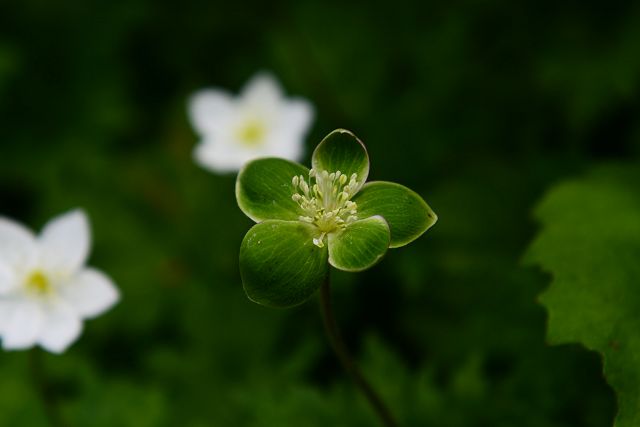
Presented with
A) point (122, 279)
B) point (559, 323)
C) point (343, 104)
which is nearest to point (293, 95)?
point (343, 104)

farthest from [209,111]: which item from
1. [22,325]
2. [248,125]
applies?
[22,325]

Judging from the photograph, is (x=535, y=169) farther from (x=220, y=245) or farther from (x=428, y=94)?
(x=220, y=245)

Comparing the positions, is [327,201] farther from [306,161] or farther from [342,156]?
[306,161]

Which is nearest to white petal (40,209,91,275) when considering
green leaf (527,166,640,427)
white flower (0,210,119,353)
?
white flower (0,210,119,353)

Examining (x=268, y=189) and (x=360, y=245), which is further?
(x=268, y=189)

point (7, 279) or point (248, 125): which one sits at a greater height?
point (248, 125)

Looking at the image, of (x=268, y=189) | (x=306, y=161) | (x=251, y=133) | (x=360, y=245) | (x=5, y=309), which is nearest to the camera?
(x=360, y=245)

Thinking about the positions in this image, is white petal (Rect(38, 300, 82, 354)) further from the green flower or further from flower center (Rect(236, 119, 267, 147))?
flower center (Rect(236, 119, 267, 147))
